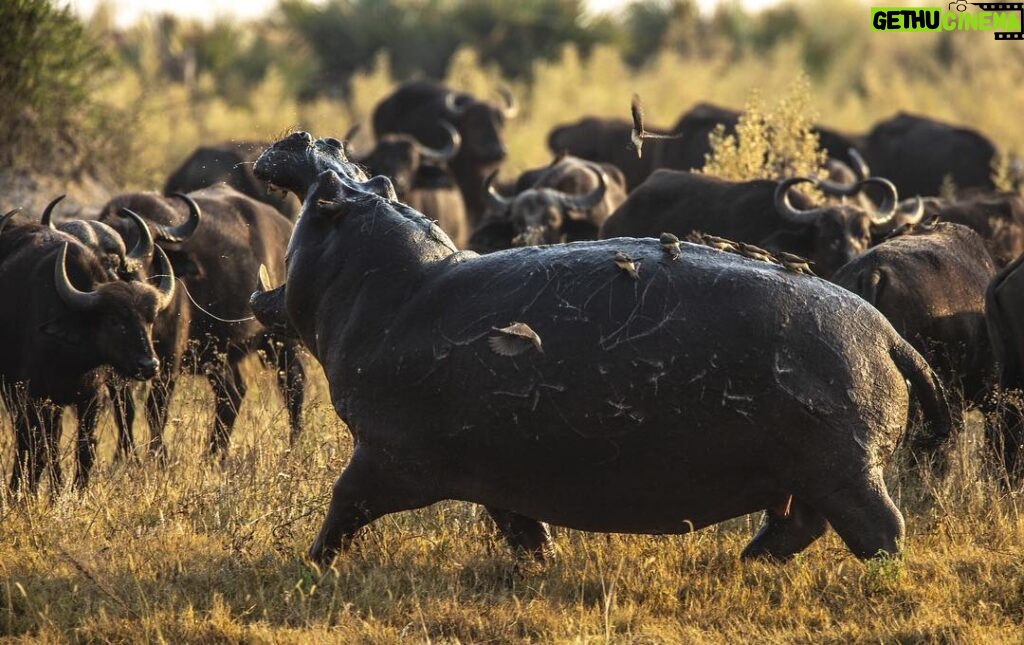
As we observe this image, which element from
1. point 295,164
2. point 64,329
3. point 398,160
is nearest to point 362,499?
point 295,164

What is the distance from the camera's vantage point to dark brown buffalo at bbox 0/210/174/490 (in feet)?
26.7

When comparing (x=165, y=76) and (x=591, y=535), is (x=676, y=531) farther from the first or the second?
(x=165, y=76)

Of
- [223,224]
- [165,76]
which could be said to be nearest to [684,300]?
[223,224]

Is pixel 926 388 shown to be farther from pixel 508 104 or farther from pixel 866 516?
pixel 508 104

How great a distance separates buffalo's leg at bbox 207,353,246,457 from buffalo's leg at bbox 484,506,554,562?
3.30m

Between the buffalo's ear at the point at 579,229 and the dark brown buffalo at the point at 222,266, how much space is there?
4678mm

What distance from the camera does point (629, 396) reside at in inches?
222

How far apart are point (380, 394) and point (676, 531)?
1.25m

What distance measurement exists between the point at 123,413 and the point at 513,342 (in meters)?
3.58

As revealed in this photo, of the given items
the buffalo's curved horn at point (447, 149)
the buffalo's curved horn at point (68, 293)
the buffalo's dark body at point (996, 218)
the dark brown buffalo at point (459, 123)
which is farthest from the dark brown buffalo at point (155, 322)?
the dark brown buffalo at point (459, 123)

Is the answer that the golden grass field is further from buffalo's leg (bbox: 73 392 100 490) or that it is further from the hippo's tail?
the hippo's tail

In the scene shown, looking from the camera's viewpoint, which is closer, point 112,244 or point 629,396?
point 629,396

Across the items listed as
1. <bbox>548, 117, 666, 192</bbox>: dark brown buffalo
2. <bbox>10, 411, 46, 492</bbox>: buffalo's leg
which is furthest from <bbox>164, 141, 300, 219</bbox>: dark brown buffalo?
<bbox>10, 411, 46, 492</bbox>: buffalo's leg

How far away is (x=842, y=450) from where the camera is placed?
5.54 metres
